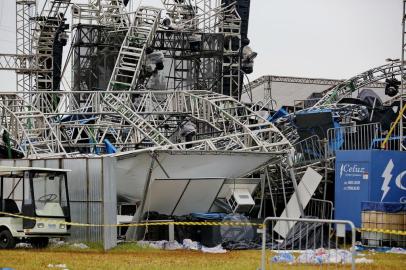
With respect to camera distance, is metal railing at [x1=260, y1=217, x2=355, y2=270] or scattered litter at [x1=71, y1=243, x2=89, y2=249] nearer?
metal railing at [x1=260, y1=217, x2=355, y2=270]

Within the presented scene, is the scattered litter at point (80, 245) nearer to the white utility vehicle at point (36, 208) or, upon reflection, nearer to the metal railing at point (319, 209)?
the white utility vehicle at point (36, 208)

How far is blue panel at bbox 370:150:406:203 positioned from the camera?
31.2 meters

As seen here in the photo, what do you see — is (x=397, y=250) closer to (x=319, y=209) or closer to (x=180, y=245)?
(x=180, y=245)

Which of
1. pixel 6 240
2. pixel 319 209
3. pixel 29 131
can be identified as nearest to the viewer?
pixel 6 240

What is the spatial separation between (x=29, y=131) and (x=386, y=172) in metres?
15.8

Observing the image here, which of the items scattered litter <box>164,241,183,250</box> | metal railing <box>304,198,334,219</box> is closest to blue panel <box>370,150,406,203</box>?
metal railing <box>304,198,334,219</box>

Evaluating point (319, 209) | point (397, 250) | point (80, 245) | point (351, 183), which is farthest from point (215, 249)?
point (319, 209)

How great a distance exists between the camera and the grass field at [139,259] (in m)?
21.4

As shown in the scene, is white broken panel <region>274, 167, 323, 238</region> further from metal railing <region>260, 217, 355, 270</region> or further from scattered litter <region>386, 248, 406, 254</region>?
scattered litter <region>386, 248, 406, 254</region>

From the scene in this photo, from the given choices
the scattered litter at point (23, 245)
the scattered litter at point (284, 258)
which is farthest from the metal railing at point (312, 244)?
the scattered litter at point (23, 245)

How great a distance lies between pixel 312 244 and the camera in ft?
87.2

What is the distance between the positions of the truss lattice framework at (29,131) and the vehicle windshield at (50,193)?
8.43m

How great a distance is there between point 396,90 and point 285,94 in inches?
970

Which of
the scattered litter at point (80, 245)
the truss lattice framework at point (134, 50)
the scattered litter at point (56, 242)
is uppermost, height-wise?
the truss lattice framework at point (134, 50)
